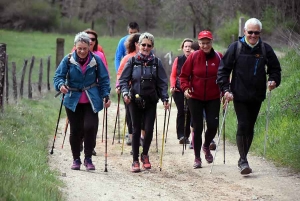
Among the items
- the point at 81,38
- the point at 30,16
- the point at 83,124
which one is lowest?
the point at 83,124

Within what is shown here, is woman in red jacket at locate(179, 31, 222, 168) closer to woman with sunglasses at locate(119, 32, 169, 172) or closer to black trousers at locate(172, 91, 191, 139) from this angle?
woman with sunglasses at locate(119, 32, 169, 172)

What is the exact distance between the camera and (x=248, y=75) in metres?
9.07

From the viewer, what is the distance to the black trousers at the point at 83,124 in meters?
9.33

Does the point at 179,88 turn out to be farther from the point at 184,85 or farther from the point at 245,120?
the point at 245,120

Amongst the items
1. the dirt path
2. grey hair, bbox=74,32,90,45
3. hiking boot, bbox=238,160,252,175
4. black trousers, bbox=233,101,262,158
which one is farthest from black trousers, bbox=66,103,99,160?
hiking boot, bbox=238,160,252,175

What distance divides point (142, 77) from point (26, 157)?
209 centimetres

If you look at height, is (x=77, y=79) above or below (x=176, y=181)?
above

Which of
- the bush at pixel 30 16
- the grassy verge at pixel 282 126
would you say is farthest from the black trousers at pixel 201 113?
the bush at pixel 30 16

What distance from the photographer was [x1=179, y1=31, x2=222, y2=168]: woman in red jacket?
9812 millimetres

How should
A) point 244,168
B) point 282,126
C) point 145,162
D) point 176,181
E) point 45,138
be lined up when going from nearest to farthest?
point 176,181 < point 244,168 < point 145,162 < point 282,126 < point 45,138

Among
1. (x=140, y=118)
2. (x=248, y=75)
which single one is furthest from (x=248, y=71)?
(x=140, y=118)

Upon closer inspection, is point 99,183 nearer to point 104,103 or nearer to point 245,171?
point 104,103

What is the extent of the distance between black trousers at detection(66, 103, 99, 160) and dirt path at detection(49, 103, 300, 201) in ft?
1.13

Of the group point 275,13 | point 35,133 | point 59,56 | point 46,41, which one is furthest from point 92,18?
point 35,133
